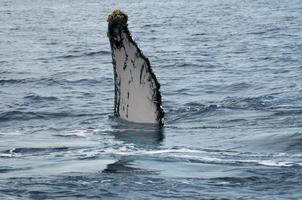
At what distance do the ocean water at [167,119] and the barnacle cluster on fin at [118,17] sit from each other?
2495 millimetres

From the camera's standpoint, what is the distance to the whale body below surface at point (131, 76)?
17.1 metres

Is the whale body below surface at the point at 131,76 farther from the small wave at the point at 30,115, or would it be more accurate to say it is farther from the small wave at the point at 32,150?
the small wave at the point at 30,115

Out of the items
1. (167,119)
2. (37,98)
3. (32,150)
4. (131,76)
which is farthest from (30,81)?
(32,150)

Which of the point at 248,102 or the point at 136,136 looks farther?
the point at 248,102

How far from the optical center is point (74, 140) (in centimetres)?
1814

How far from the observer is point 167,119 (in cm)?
2100

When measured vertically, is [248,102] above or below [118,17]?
below

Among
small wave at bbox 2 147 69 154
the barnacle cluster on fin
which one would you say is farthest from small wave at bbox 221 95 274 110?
small wave at bbox 2 147 69 154

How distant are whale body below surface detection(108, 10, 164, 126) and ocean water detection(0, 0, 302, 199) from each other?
0.46m

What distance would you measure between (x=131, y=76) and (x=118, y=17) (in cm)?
136

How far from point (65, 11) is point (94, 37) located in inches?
1013

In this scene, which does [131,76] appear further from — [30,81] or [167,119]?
[30,81]

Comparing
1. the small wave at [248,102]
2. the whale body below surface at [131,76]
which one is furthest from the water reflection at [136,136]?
the small wave at [248,102]

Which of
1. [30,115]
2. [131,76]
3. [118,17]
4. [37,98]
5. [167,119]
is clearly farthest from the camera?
[37,98]
